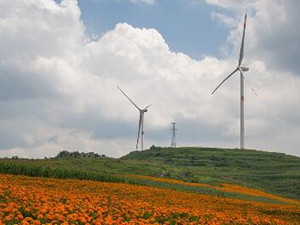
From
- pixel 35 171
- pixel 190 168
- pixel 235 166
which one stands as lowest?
pixel 35 171

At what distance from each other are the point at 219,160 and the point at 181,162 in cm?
956

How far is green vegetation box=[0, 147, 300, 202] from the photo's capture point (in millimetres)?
39294

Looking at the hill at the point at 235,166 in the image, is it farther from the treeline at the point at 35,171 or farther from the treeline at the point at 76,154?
the treeline at the point at 35,171

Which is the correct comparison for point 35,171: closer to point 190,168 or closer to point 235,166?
point 190,168

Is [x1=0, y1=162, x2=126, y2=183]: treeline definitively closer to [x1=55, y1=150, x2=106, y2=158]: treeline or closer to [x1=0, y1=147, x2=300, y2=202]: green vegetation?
[x1=0, y1=147, x2=300, y2=202]: green vegetation

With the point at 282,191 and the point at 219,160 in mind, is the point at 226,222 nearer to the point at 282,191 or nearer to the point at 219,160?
the point at 282,191

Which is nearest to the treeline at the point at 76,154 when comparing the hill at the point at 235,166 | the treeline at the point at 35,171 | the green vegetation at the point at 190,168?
the green vegetation at the point at 190,168

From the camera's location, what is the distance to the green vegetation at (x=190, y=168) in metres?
39.3

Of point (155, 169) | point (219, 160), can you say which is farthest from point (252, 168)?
point (155, 169)

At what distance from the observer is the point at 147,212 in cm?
1609

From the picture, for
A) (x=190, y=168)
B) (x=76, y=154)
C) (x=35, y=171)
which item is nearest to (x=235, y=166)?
(x=190, y=168)

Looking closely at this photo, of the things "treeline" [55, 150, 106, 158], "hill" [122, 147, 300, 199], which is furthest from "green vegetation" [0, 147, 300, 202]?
"treeline" [55, 150, 106, 158]

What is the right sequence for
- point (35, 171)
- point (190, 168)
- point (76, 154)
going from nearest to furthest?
1. point (35, 171)
2. point (76, 154)
3. point (190, 168)

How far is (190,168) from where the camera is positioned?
87500 mm
